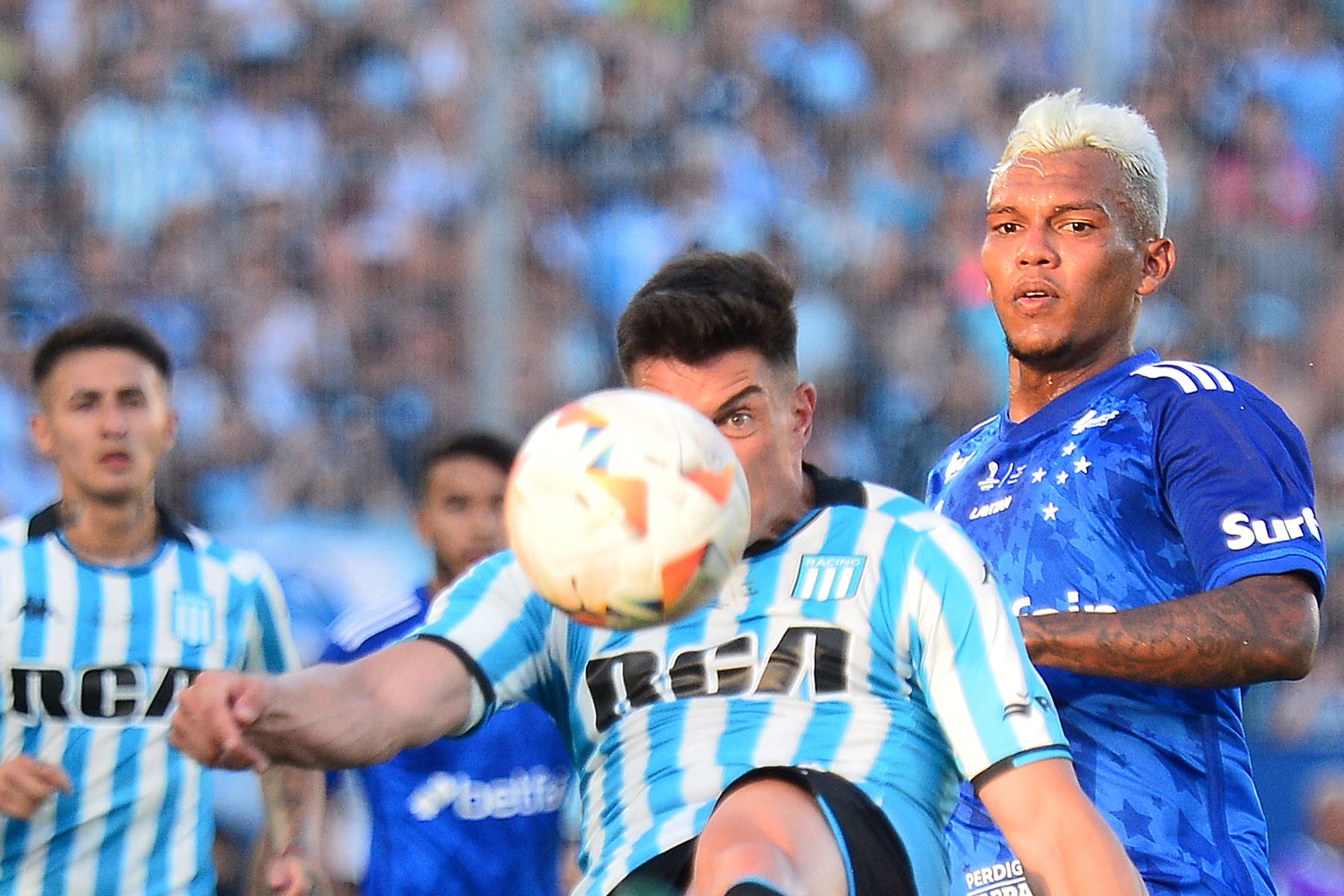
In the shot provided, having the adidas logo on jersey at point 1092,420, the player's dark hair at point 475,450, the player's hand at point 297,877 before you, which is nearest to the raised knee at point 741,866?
the adidas logo on jersey at point 1092,420

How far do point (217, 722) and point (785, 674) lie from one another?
1054mm

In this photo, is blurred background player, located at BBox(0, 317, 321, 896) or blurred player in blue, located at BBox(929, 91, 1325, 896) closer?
blurred player in blue, located at BBox(929, 91, 1325, 896)

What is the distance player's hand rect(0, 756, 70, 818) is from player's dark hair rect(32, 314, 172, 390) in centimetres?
167

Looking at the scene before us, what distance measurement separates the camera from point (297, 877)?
5.37 meters

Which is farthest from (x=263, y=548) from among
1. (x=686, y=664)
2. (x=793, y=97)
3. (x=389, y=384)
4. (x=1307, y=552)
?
(x=1307, y=552)

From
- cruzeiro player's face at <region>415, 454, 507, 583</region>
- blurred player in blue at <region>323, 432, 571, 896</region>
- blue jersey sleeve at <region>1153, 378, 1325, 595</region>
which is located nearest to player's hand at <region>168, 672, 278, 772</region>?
blue jersey sleeve at <region>1153, 378, 1325, 595</region>

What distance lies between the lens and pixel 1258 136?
8062mm

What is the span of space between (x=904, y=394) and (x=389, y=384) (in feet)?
6.77

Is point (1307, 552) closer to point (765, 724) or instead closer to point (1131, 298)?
point (1131, 298)

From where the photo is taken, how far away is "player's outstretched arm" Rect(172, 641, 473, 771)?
9.14ft

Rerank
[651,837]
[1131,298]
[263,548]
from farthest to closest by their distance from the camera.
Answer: [263,548]
[1131,298]
[651,837]

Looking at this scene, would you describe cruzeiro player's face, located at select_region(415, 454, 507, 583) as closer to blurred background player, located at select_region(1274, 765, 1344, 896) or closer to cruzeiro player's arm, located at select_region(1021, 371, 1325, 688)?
cruzeiro player's arm, located at select_region(1021, 371, 1325, 688)

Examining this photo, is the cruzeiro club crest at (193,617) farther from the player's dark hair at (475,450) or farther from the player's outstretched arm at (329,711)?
the player's outstretched arm at (329,711)

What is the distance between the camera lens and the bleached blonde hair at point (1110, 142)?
400cm
